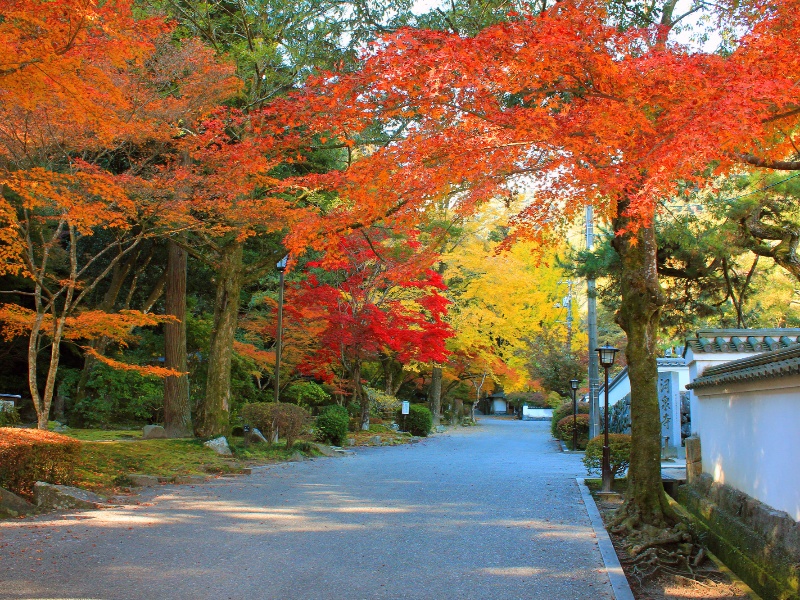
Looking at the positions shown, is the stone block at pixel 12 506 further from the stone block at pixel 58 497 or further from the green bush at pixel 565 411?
the green bush at pixel 565 411

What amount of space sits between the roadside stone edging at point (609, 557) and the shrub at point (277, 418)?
843 cm

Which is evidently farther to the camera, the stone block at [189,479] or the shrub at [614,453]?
the shrub at [614,453]

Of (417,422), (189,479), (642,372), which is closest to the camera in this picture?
(642,372)

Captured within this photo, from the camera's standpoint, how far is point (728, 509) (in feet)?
28.2

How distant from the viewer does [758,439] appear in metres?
7.52

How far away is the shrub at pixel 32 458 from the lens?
27.6ft

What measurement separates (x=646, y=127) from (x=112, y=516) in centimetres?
732

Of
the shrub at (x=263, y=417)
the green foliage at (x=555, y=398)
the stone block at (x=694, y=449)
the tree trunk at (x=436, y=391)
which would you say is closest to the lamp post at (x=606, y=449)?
the stone block at (x=694, y=449)

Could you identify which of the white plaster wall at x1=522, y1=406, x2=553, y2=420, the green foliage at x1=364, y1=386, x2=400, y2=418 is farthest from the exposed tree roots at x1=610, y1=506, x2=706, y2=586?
the white plaster wall at x1=522, y1=406, x2=553, y2=420

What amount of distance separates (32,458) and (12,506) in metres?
0.72

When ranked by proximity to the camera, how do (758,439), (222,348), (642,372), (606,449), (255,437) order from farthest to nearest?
1. (255,437)
2. (222,348)
3. (606,449)
4. (642,372)
5. (758,439)

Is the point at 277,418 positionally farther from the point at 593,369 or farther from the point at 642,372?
the point at 642,372

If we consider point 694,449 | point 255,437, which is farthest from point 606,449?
point 255,437

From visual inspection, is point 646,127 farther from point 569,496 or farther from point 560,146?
point 569,496
